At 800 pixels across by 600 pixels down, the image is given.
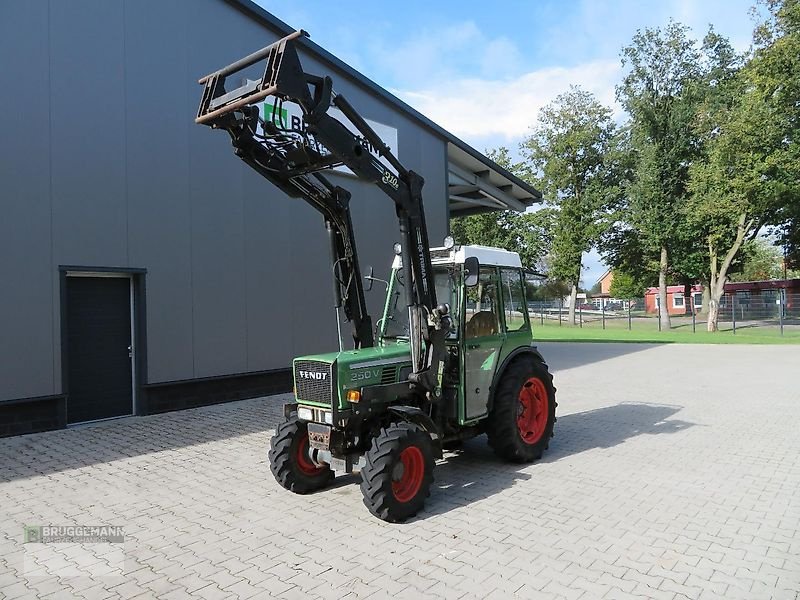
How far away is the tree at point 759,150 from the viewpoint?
24.2m

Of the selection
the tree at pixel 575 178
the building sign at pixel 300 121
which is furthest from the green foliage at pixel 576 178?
the building sign at pixel 300 121

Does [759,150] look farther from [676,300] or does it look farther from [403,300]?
[403,300]

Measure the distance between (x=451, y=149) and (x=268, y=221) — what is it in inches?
275

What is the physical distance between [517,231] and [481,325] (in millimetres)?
34167

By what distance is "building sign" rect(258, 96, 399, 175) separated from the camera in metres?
4.95

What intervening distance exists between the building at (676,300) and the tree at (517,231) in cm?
818

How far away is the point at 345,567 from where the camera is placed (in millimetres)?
3791

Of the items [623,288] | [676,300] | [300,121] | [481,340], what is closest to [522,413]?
[481,340]

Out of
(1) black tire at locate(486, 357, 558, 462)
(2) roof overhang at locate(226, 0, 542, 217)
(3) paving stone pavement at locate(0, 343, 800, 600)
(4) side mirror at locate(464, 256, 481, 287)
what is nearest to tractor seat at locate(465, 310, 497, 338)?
(1) black tire at locate(486, 357, 558, 462)

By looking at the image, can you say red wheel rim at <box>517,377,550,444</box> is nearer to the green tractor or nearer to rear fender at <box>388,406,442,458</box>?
the green tractor

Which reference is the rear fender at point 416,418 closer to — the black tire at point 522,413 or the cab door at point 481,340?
the cab door at point 481,340

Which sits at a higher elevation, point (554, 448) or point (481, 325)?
point (481, 325)

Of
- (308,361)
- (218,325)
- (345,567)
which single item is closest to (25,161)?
(218,325)

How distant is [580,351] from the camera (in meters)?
19.6
